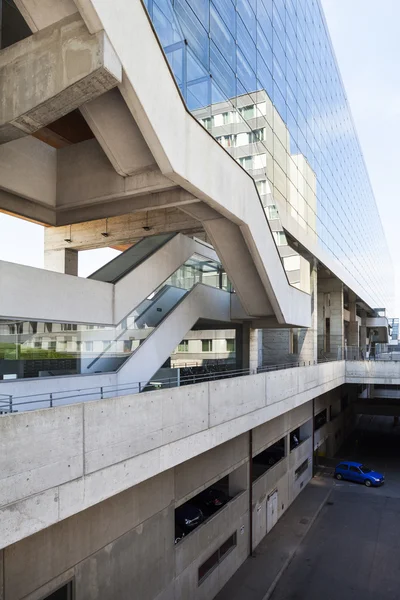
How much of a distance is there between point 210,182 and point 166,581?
10.8 metres

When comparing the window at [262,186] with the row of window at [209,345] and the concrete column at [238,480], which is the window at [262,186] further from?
the concrete column at [238,480]

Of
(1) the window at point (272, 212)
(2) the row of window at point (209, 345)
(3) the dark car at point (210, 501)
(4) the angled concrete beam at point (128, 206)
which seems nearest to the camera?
(4) the angled concrete beam at point (128, 206)

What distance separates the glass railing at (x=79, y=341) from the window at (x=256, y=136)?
6.38 metres

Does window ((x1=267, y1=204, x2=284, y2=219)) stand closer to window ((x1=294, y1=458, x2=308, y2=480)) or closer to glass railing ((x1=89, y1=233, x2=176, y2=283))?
glass railing ((x1=89, y1=233, x2=176, y2=283))

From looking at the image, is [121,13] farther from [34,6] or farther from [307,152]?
[307,152]

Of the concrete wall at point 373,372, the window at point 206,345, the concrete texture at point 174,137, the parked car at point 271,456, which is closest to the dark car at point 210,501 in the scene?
the parked car at point 271,456

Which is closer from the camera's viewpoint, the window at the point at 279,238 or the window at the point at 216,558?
the window at the point at 216,558

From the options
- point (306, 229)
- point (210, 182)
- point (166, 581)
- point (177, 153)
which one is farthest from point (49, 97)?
point (306, 229)

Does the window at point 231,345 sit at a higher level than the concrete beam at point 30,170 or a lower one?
lower

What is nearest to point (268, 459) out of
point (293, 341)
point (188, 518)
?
point (188, 518)

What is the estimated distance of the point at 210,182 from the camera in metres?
11.8

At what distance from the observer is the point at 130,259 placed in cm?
1512

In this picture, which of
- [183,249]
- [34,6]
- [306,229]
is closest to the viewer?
[34,6]

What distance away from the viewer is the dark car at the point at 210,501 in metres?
15.7
